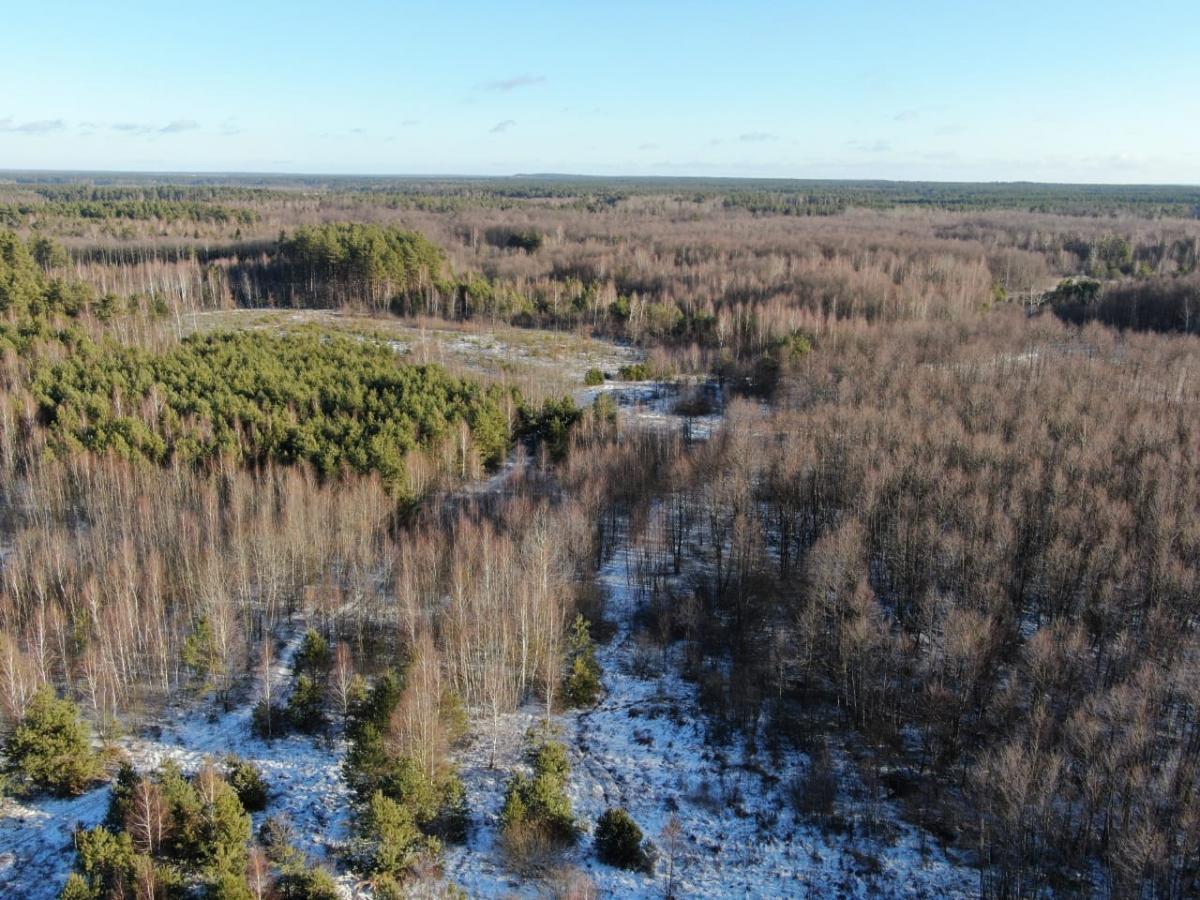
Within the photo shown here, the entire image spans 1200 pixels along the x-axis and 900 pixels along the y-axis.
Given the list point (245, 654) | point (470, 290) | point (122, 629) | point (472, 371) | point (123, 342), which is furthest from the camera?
point (470, 290)

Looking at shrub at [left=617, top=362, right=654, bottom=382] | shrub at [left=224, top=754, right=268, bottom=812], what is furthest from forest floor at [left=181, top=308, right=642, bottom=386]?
shrub at [left=224, top=754, right=268, bottom=812]

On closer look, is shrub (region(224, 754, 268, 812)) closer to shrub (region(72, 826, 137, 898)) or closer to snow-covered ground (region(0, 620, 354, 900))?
snow-covered ground (region(0, 620, 354, 900))

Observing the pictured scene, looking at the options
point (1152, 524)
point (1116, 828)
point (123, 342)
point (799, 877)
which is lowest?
point (799, 877)

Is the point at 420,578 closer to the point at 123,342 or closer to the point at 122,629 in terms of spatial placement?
the point at 122,629

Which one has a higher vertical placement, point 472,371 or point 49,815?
point 472,371

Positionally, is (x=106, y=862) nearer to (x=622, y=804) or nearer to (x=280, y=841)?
(x=280, y=841)

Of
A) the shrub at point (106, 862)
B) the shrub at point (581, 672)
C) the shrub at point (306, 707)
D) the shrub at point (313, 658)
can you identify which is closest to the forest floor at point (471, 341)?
the shrub at point (581, 672)

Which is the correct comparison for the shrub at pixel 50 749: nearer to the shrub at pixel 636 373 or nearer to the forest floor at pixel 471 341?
the forest floor at pixel 471 341

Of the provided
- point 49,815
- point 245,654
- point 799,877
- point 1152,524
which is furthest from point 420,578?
point 1152,524
